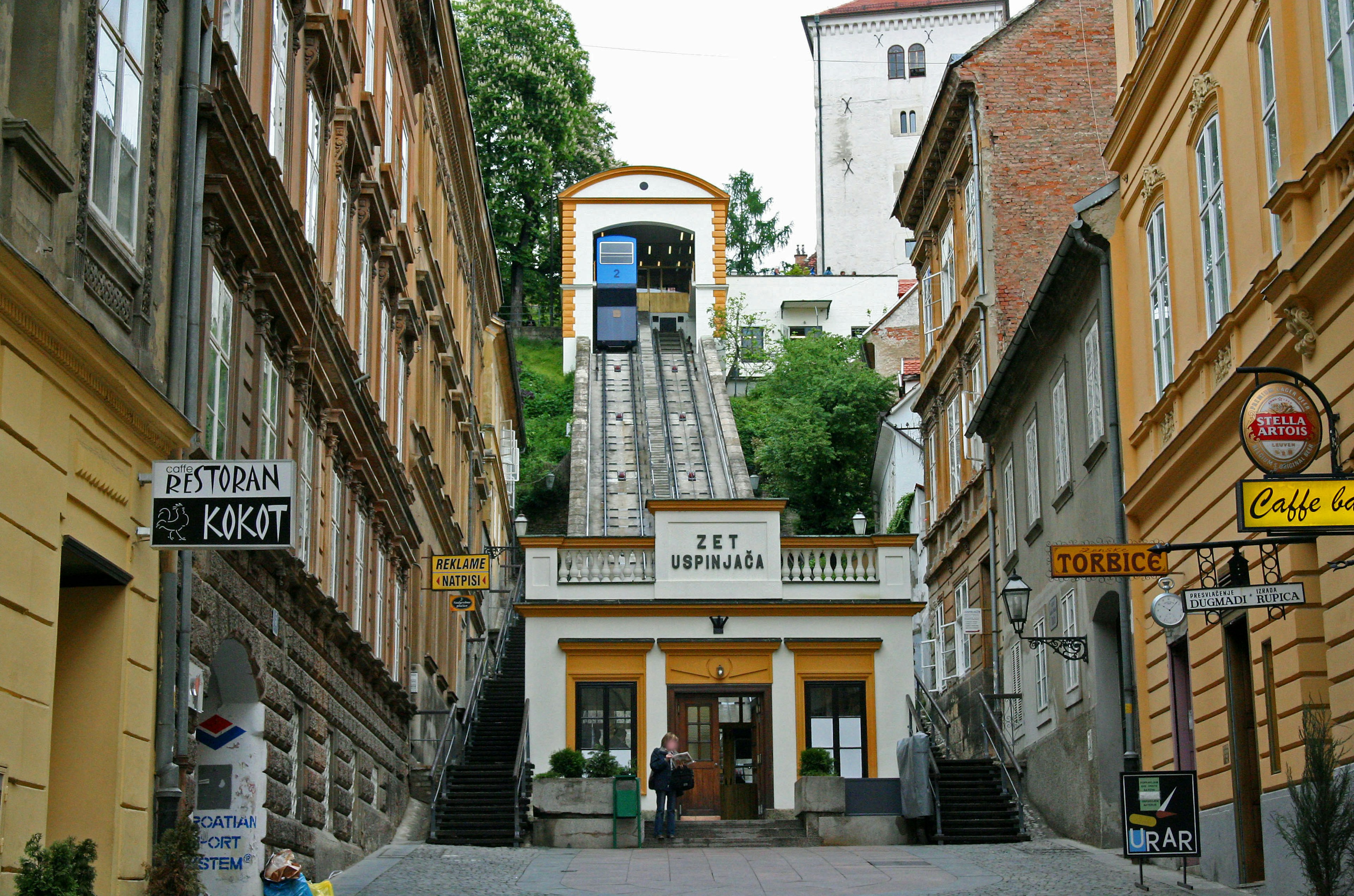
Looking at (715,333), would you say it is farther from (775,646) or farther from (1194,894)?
(1194,894)

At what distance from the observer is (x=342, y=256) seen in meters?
20.7

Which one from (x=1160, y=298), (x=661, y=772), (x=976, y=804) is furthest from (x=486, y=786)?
(x=1160, y=298)

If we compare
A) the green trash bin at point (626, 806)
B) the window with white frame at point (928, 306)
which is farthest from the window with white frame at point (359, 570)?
the window with white frame at point (928, 306)

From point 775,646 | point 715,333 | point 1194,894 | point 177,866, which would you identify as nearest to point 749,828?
point 775,646

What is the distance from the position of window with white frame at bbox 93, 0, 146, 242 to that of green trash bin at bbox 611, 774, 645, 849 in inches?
528

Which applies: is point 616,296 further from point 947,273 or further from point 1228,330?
point 1228,330

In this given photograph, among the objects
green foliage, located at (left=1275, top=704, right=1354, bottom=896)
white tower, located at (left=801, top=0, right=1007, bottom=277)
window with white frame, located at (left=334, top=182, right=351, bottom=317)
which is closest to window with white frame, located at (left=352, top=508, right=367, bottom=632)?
window with white frame, located at (left=334, top=182, right=351, bottom=317)

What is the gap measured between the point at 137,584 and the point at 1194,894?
9701 millimetres

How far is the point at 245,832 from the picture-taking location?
47.8 ft

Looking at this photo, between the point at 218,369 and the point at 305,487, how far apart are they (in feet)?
14.0

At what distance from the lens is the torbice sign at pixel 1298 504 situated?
35.2 feet

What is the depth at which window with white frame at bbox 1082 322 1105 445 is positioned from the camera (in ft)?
67.7

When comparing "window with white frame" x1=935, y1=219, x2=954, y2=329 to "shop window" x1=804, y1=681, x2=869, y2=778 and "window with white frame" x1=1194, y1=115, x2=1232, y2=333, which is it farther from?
"window with white frame" x1=1194, y1=115, x2=1232, y2=333

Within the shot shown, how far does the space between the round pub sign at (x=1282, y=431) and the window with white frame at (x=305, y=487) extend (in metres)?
9.51
